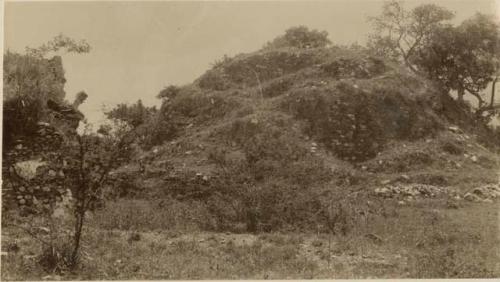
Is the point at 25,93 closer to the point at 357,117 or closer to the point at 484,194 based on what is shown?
the point at 357,117

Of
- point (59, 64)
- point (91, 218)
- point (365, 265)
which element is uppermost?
point (59, 64)

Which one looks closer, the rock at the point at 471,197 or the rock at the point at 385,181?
the rock at the point at 471,197

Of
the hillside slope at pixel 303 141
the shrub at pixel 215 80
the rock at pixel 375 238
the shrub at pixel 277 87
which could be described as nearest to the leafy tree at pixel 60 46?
the hillside slope at pixel 303 141

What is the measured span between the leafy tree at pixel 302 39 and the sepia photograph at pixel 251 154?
310mm

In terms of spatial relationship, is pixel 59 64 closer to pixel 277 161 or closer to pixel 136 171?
pixel 136 171

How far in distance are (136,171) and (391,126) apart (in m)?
6.67

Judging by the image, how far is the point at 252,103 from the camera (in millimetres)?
16141

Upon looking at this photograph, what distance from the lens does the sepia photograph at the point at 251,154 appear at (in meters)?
7.30

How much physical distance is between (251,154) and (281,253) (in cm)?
451

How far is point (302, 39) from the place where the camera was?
19.8 metres

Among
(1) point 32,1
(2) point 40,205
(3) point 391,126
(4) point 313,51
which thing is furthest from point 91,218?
(4) point 313,51

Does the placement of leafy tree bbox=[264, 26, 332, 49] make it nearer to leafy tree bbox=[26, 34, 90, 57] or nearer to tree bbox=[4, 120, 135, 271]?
leafy tree bbox=[26, 34, 90, 57]

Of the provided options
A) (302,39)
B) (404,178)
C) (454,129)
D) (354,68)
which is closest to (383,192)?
(404,178)

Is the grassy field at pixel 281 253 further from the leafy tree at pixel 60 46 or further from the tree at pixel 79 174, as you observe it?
the leafy tree at pixel 60 46
